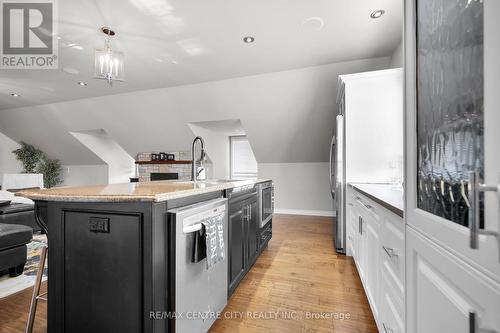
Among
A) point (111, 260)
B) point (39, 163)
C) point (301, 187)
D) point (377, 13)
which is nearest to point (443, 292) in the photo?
point (111, 260)

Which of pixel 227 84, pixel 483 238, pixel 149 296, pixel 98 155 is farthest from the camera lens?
pixel 98 155

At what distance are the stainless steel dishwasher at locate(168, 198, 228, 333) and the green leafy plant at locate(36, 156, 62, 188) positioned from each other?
855cm

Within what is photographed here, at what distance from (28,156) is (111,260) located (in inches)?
355

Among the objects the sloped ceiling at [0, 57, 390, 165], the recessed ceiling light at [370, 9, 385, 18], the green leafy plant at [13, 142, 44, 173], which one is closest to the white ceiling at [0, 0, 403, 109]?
the recessed ceiling light at [370, 9, 385, 18]

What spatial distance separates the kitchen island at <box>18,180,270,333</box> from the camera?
1037 mm

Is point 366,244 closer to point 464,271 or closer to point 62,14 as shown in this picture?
point 464,271

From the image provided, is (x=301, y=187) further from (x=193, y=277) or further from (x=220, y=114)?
(x=193, y=277)

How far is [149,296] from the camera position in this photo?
1029 mm

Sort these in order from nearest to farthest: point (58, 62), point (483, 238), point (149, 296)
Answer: point (483, 238) < point (149, 296) < point (58, 62)

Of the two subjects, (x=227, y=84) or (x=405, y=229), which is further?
(x=227, y=84)

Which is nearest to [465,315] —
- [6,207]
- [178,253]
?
[178,253]

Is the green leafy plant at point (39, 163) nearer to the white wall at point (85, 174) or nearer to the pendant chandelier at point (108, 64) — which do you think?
the white wall at point (85, 174)

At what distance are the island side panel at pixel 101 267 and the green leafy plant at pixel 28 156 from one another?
28.3 feet

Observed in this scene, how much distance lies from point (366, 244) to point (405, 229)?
3.22 feet
